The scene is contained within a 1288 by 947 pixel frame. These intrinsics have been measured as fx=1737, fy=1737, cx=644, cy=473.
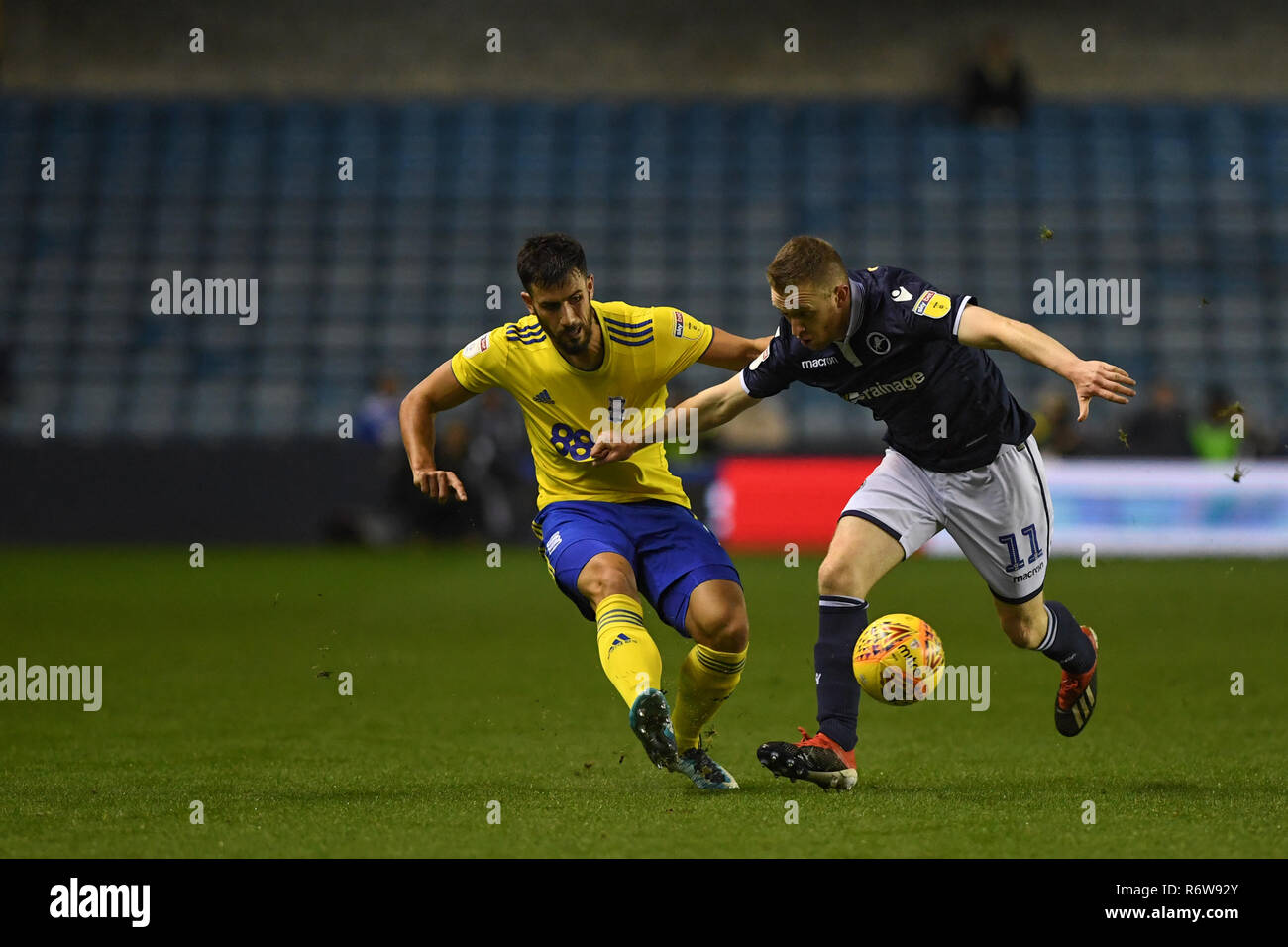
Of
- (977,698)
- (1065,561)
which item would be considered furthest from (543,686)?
(1065,561)

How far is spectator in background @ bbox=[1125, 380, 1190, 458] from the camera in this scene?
64.1 feet

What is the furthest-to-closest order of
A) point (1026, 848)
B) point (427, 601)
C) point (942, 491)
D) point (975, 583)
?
point (975, 583) < point (427, 601) < point (942, 491) < point (1026, 848)

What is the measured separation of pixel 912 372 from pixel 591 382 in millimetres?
1179


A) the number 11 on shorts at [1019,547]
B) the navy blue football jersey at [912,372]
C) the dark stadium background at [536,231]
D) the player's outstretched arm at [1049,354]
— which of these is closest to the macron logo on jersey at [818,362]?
the navy blue football jersey at [912,372]

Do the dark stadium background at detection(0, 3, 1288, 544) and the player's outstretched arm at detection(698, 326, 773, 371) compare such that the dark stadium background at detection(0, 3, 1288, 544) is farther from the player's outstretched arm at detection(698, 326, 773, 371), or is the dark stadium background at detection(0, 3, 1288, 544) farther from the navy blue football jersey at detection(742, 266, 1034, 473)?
the navy blue football jersey at detection(742, 266, 1034, 473)

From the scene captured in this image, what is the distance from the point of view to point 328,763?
6.81 m

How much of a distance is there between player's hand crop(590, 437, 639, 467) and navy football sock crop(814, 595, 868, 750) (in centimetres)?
89

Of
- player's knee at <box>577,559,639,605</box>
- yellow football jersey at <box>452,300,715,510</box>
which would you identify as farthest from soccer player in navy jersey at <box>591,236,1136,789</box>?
player's knee at <box>577,559,639,605</box>

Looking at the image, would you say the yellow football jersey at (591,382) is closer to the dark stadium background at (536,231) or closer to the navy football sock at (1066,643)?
the navy football sock at (1066,643)

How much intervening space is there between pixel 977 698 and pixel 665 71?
1840 centimetres

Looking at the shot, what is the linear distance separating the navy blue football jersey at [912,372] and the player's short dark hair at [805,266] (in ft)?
0.56

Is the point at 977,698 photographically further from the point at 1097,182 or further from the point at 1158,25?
the point at 1158,25

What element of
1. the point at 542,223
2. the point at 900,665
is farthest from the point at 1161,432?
the point at 900,665

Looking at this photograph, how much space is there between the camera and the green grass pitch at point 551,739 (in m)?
5.17
